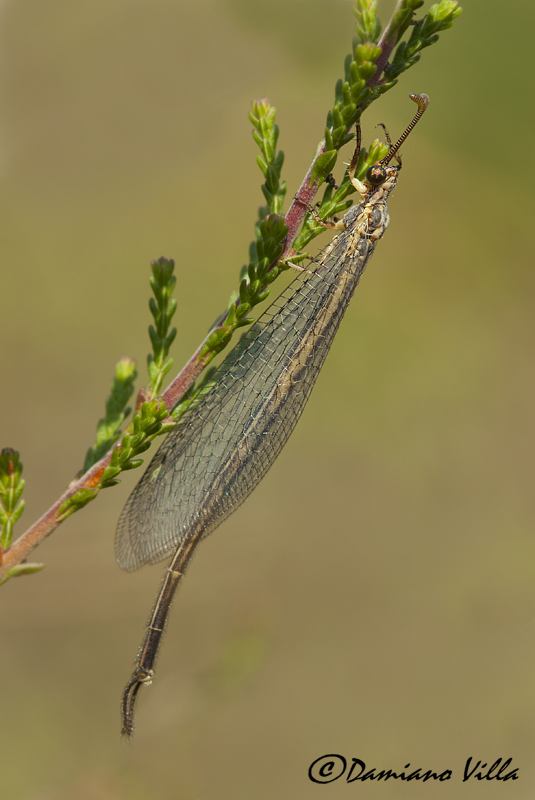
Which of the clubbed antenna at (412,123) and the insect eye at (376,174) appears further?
the insect eye at (376,174)

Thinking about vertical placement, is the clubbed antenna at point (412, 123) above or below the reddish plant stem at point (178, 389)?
above

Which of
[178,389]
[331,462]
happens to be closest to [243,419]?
[178,389]

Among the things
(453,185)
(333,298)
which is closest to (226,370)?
(333,298)

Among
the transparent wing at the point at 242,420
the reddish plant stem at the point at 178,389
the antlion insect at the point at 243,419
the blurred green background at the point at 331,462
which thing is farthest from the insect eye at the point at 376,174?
the blurred green background at the point at 331,462

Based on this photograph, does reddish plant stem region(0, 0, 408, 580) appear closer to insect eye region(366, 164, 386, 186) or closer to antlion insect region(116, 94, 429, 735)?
antlion insect region(116, 94, 429, 735)

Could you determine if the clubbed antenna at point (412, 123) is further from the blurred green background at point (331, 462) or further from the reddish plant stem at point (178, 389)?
the blurred green background at point (331, 462)

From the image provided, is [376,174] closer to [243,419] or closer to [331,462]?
[243,419]

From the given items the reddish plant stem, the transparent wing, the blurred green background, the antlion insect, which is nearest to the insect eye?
the antlion insect

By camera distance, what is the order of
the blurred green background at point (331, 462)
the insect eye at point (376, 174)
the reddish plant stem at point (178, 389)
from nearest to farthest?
the reddish plant stem at point (178, 389) < the insect eye at point (376, 174) < the blurred green background at point (331, 462)

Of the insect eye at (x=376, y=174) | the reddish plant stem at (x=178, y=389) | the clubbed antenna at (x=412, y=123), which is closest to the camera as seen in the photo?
the reddish plant stem at (x=178, y=389)
